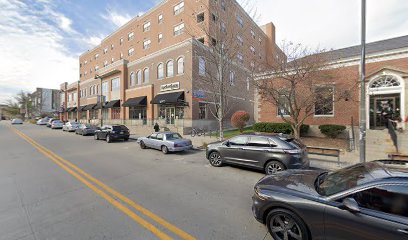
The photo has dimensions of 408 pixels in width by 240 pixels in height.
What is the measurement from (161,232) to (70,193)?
3.41m

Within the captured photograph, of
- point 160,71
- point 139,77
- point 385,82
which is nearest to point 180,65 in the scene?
point 160,71

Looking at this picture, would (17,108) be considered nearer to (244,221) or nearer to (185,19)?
(185,19)

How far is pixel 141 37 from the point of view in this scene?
3656 centimetres

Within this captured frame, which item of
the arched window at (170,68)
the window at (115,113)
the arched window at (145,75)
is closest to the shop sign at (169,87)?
the arched window at (170,68)

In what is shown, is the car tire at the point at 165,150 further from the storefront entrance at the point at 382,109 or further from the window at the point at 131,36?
the window at the point at 131,36

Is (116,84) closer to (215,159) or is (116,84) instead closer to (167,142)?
(167,142)

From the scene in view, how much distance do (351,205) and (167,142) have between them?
31.8ft

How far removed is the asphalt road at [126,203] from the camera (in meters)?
3.59

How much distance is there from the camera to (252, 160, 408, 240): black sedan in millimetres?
2529

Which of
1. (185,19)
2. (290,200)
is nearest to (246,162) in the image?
(290,200)

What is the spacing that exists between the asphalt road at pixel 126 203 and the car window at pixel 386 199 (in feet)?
5.53

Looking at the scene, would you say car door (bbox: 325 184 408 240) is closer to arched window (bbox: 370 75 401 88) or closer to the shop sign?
arched window (bbox: 370 75 401 88)

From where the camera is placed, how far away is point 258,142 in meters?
7.64

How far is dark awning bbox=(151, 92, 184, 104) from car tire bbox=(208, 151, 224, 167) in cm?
1497
